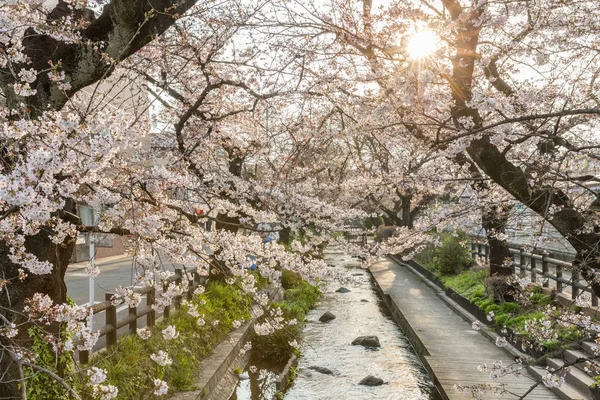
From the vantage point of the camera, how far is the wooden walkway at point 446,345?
8.94m

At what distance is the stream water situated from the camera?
442 inches

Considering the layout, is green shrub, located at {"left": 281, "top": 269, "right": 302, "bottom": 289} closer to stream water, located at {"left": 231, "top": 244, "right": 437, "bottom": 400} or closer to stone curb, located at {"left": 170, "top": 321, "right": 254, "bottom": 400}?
stream water, located at {"left": 231, "top": 244, "right": 437, "bottom": 400}

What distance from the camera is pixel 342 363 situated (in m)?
13.2

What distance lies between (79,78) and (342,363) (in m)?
10.6

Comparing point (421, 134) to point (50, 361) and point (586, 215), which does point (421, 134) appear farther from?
point (50, 361)

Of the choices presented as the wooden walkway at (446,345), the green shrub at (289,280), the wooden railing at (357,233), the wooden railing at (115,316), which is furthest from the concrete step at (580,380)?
the wooden railing at (357,233)

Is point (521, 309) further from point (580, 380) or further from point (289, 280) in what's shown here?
point (289, 280)

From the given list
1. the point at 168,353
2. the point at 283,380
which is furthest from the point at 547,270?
the point at 168,353

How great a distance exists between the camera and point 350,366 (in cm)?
1297

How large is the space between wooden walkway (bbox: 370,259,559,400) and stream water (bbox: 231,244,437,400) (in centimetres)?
48

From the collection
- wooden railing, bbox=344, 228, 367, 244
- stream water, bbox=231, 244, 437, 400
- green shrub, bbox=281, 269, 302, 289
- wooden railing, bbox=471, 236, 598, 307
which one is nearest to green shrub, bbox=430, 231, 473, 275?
wooden railing, bbox=471, 236, 598, 307

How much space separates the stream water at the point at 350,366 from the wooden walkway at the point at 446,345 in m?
0.48

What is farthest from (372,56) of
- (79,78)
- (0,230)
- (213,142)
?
(213,142)

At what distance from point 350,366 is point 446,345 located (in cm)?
241
